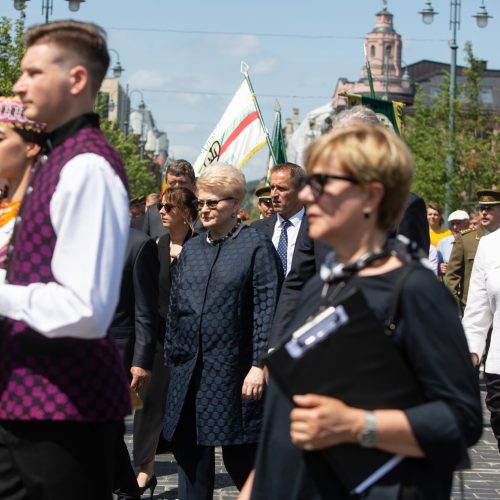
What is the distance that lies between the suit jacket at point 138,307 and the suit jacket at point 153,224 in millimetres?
3371

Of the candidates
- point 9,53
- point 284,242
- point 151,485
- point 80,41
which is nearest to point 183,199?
point 284,242

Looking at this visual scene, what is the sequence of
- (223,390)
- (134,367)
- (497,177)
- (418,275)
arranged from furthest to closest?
1. (497,177)
2. (134,367)
3. (223,390)
4. (418,275)

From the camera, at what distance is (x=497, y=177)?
3366 centimetres

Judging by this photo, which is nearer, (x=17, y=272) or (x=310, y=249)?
(x=17, y=272)

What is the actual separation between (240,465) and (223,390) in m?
0.41

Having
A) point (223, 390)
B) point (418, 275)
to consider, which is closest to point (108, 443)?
point (418, 275)

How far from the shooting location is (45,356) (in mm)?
3398

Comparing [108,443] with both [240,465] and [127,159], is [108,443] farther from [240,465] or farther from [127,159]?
[127,159]

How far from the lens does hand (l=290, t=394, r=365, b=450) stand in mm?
2932

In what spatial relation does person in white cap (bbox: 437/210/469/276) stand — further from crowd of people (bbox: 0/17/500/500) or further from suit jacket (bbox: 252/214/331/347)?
crowd of people (bbox: 0/17/500/500)

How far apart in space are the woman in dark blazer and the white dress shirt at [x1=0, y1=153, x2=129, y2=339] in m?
4.87

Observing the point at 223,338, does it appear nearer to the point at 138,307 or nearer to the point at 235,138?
the point at 138,307

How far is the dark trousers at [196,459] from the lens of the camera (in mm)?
6410

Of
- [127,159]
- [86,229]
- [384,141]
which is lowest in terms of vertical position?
[127,159]
